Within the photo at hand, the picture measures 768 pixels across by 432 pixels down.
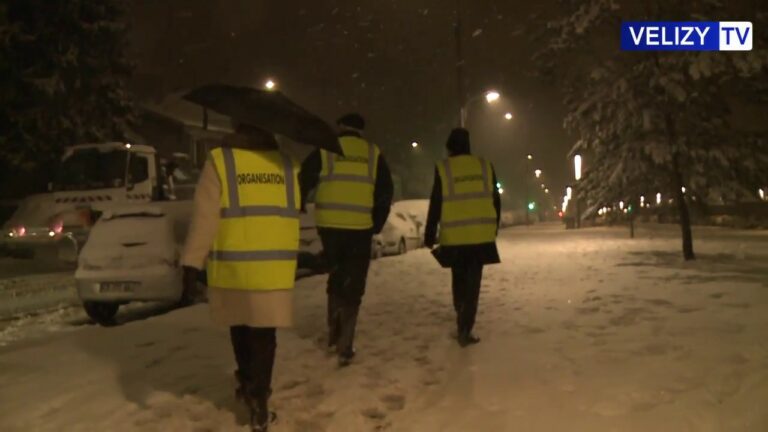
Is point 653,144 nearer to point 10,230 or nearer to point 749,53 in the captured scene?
point 749,53

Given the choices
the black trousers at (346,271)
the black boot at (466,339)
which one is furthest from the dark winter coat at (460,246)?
the black trousers at (346,271)

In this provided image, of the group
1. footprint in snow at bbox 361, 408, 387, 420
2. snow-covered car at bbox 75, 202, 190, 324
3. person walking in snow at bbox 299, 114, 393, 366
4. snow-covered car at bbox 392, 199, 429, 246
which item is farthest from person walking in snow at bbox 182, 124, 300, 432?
snow-covered car at bbox 392, 199, 429, 246

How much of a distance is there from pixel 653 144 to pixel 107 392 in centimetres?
1161

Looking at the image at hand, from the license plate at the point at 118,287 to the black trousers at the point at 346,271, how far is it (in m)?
4.39

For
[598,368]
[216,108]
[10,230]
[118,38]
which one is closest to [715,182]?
[598,368]

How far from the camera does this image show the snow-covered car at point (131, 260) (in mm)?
9531

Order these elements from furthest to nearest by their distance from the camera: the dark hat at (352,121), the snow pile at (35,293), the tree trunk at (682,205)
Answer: the tree trunk at (682,205) < the snow pile at (35,293) < the dark hat at (352,121)

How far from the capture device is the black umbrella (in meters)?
4.36

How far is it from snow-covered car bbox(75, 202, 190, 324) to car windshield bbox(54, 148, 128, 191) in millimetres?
8415

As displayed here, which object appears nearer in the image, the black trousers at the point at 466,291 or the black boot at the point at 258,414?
the black boot at the point at 258,414

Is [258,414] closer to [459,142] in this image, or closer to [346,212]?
[346,212]

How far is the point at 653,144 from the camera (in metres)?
14.1

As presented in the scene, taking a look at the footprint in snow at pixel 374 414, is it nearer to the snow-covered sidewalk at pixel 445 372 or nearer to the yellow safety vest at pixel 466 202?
the snow-covered sidewalk at pixel 445 372

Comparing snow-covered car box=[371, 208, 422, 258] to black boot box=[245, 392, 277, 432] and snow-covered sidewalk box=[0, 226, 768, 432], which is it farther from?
black boot box=[245, 392, 277, 432]
